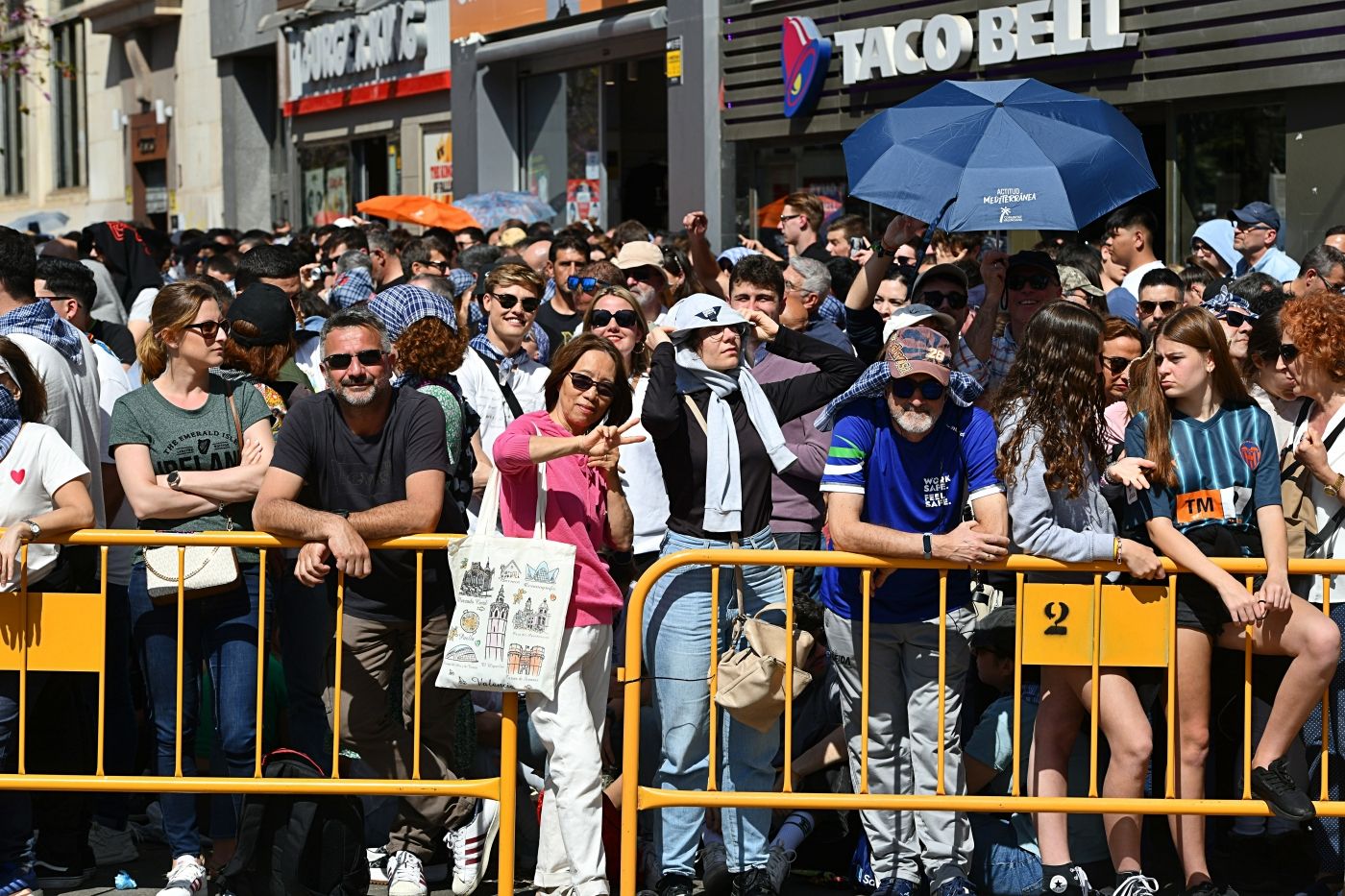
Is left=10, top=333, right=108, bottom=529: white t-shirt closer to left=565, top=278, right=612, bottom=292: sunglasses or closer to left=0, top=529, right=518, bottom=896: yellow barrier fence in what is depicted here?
left=0, top=529, right=518, bottom=896: yellow barrier fence

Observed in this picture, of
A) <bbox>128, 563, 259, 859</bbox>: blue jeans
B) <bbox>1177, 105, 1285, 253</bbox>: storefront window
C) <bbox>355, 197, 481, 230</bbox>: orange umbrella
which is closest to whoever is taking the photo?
<bbox>128, 563, 259, 859</bbox>: blue jeans

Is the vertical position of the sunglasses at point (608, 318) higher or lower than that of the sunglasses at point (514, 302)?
lower

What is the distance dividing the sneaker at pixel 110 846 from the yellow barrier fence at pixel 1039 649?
2268 mm

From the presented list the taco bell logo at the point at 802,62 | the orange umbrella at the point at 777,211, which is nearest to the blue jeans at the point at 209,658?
the orange umbrella at the point at 777,211

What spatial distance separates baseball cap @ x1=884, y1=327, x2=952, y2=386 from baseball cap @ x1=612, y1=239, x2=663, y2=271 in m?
3.63

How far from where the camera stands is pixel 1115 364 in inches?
274

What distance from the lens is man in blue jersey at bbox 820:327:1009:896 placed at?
583cm

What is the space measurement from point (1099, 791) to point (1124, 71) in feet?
29.3

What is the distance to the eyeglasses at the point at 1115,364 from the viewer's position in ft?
22.8

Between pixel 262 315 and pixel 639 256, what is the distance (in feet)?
9.03

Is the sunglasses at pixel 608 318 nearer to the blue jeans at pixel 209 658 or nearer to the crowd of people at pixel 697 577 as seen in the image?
the crowd of people at pixel 697 577

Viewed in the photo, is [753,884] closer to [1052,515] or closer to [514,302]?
[1052,515]

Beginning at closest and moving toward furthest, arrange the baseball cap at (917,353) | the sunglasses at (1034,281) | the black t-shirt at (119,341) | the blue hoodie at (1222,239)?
the baseball cap at (917,353) < the sunglasses at (1034,281) < the black t-shirt at (119,341) < the blue hoodie at (1222,239)

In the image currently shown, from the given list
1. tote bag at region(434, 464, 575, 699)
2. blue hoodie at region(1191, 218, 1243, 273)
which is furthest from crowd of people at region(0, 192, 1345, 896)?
blue hoodie at region(1191, 218, 1243, 273)
